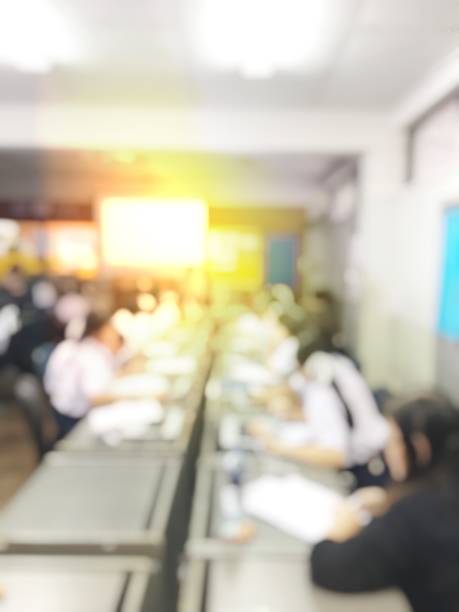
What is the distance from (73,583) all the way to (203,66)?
2535 millimetres

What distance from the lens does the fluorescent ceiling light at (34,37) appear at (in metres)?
2.34

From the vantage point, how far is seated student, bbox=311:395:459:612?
1.25m

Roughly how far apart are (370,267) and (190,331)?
1.98 metres

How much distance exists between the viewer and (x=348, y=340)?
5.21 meters

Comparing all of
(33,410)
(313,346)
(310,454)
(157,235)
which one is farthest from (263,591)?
(157,235)

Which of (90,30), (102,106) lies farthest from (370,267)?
(90,30)

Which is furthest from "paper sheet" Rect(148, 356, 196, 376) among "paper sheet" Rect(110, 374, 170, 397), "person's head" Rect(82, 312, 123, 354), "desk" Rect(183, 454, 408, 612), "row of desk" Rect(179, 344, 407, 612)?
"desk" Rect(183, 454, 408, 612)

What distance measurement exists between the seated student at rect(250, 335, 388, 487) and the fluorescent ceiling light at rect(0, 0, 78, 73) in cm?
174

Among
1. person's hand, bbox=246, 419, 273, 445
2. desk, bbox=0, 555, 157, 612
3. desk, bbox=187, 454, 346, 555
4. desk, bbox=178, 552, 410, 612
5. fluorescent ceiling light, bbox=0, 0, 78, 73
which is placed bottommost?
desk, bbox=0, 555, 157, 612

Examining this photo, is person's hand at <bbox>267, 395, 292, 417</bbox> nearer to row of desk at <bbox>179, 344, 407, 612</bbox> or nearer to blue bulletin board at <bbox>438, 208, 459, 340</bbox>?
row of desk at <bbox>179, 344, 407, 612</bbox>

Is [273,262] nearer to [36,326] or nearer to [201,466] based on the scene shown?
[36,326]

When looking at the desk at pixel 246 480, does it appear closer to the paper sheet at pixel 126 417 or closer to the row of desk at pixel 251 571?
the row of desk at pixel 251 571

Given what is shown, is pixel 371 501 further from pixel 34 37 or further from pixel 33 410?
pixel 34 37

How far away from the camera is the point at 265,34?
8.57 ft
